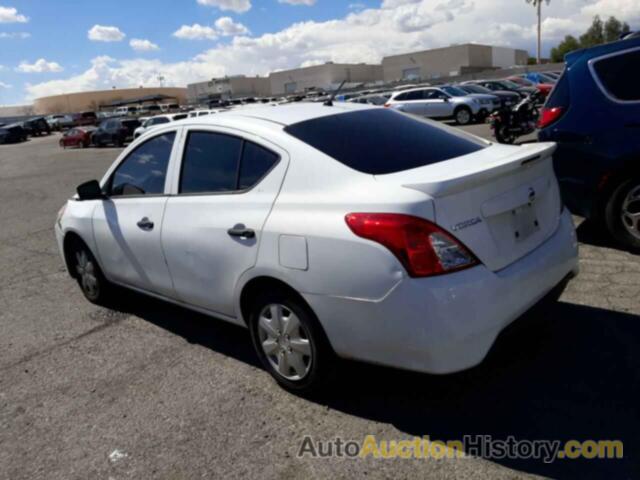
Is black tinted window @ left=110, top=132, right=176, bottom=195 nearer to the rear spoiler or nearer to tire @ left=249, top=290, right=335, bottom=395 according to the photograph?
tire @ left=249, top=290, right=335, bottom=395

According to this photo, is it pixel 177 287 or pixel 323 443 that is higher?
pixel 177 287

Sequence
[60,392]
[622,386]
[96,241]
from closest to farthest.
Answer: [622,386] → [60,392] → [96,241]

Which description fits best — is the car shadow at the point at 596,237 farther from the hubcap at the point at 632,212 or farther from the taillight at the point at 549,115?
the taillight at the point at 549,115

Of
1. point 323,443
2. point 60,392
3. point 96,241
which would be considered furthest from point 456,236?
point 96,241

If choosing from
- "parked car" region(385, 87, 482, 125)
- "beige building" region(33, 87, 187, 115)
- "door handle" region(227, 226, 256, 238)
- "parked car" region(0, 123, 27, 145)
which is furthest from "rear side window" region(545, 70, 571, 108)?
"beige building" region(33, 87, 187, 115)

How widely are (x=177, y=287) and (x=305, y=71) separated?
4383 inches

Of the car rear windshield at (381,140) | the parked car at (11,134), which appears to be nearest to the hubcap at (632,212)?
the car rear windshield at (381,140)

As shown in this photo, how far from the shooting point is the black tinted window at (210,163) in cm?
347

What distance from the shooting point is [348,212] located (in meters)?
2.73

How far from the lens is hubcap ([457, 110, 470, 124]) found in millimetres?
22500

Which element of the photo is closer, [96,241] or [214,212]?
[214,212]

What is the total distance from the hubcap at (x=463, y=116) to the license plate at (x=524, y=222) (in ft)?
67.3

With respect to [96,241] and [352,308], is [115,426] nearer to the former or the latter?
[352,308]

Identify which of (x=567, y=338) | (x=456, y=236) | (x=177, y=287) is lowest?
(x=567, y=338)
